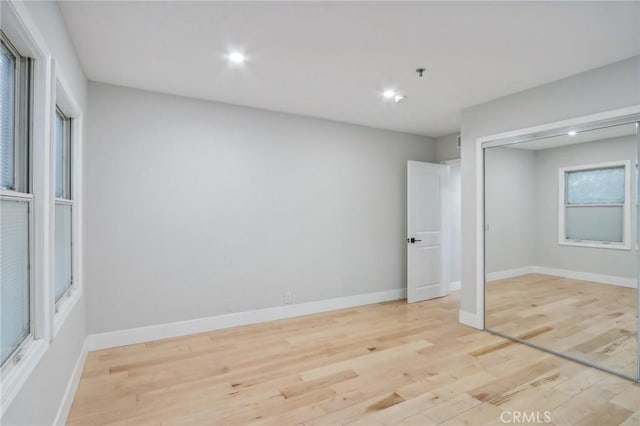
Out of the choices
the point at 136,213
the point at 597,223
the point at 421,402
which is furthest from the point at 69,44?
the point at 597,223

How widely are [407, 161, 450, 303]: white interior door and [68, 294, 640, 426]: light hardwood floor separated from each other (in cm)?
140

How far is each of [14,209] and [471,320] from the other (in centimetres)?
421

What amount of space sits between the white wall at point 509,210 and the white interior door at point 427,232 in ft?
4.29

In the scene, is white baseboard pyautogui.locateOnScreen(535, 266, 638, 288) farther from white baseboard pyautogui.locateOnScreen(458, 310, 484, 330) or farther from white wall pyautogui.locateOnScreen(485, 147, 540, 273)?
white baseboard pyautogui.locateOnScreen(458, 310, 484, 330)

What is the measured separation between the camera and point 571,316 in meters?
3.40

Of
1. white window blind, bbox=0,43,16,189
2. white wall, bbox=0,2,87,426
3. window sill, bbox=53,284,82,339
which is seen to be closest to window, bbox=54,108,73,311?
window sill, bbox=53,284,82,339

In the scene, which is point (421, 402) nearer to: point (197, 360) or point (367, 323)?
point (367, 323)

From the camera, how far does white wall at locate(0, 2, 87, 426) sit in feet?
4.48

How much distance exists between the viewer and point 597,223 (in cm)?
311

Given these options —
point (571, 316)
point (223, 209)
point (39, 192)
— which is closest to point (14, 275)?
point (39, 192)

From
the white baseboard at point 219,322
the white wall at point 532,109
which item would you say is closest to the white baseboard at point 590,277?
the white wall at point 532,109

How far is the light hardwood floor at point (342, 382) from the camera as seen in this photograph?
218 centimetres

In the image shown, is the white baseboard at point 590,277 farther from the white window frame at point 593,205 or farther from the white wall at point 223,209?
the white wall at point 223,209

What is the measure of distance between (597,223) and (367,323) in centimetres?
258
